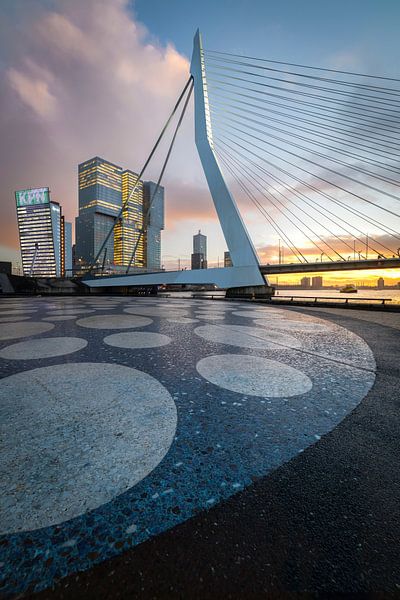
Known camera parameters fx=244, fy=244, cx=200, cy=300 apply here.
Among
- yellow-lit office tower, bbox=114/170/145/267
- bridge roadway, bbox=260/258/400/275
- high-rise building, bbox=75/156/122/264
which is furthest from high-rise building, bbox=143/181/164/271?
bridge roadway, bbox=260/258/400/275

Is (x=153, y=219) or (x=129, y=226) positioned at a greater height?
(x=153, y=219)

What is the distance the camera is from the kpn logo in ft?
376

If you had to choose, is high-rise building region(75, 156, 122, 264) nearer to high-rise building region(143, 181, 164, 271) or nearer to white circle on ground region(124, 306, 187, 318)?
high-rise building region(143, 181, 164, 271)

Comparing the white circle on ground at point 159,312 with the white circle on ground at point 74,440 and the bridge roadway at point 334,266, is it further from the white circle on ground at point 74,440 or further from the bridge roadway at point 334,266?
the bridge roadway at point 334,266

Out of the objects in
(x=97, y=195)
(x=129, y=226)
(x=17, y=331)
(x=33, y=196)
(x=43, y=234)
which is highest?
(x=97, y=195)

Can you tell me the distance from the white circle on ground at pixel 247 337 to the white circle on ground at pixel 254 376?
0.87 metres

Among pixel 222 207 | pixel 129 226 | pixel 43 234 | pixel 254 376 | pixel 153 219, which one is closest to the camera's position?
pixel 254 376

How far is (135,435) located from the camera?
1.64 meters

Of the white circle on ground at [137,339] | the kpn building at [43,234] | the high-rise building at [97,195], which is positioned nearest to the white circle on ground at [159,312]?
the white circle on ground at [137,339]

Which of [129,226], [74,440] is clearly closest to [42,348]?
[74,440]

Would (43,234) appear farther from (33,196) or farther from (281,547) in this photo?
(281,547)

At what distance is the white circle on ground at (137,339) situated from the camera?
4129 millimetres

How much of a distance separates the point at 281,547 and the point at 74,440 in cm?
129

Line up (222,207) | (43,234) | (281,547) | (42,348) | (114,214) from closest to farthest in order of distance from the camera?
(281,547)
(42,348)
(222,207)
(43,234)
(114,214)
